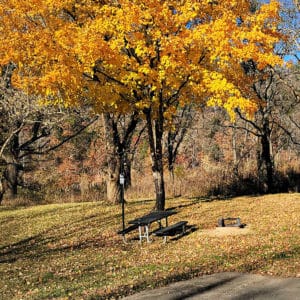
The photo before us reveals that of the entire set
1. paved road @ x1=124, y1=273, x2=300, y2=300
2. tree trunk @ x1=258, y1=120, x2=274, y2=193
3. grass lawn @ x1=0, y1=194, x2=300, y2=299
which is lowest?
paved road @ x1=124, y1=273, x2=300, y2=300

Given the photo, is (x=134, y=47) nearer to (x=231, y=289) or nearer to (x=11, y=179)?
(x=231, y=289)

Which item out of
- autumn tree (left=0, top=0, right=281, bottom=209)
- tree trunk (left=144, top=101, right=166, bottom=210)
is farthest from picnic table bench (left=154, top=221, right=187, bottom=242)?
autumn tree (left=0, top=0, right=281, bottom=209)

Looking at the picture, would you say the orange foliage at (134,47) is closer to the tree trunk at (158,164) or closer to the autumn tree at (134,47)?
the autumn tree at (134,47)

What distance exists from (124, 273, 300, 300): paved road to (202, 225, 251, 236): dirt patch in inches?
144

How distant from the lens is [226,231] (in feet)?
36.7

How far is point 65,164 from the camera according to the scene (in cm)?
3953

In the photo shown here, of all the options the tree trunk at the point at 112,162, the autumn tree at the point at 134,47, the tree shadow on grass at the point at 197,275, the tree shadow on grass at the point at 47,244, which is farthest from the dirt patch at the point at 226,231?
the tree trunk at the point at 112,162

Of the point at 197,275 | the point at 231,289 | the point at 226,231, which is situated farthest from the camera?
the point at 226,231

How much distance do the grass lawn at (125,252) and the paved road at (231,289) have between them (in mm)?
386

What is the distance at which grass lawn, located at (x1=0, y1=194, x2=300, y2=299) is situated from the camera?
7.55 metres

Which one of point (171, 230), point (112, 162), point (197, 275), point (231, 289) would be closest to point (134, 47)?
point (171, 230)

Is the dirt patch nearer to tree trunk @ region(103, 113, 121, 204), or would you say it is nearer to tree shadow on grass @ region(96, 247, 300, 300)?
tree shadow on grass @ region(96, 247, 300, 300)

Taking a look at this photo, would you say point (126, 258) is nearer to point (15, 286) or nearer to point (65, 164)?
point (15, 286)

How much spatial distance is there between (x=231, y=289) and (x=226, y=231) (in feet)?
15.3
